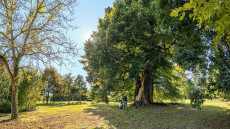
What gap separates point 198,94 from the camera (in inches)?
261

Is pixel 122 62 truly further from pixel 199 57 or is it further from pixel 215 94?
pixel 215 94

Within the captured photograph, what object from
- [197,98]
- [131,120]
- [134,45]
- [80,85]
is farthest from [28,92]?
[80,85]

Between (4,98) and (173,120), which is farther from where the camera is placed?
Answer: (4,98)

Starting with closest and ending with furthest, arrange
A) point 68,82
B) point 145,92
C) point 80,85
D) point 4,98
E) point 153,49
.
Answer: point 4,98, point 153,49, point 145,92, point 68,82, point 80,85

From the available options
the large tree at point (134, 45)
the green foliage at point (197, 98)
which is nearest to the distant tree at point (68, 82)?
the large tree at point (134, 45)

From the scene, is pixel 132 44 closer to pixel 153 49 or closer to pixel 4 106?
pixel 153 49

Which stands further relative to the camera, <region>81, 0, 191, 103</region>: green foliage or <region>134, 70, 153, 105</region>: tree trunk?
<region>134, 70, 153, 105</region>: tree trunk

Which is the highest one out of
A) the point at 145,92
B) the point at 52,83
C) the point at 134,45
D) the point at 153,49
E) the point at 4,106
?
the point at 134,45

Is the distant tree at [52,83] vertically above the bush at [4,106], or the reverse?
the distant tree at [52,83]

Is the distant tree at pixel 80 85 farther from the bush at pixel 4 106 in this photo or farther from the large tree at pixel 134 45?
the bush at pixel 4 106

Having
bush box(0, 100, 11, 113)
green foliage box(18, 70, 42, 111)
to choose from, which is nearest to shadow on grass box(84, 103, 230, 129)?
green foliage box(18, 70, 42, 111)

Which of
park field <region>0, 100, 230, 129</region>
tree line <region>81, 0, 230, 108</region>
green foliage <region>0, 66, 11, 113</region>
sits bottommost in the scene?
park field <region>0, 100, 230, 129</region>

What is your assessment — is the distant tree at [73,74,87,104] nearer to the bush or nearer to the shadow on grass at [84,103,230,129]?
the bush

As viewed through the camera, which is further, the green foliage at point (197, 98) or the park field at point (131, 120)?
the park field at point (131, 120)
